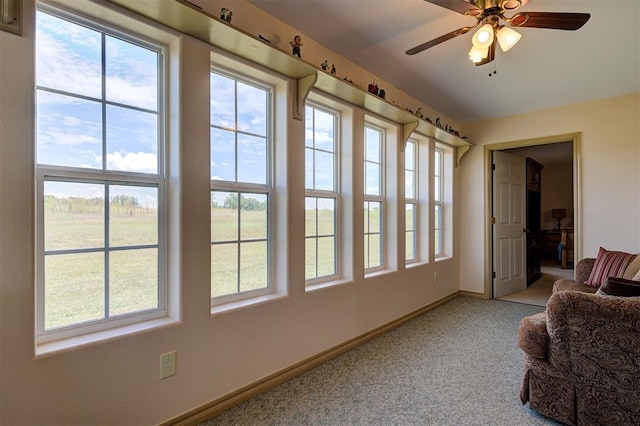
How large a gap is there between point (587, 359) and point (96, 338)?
246 centimetres

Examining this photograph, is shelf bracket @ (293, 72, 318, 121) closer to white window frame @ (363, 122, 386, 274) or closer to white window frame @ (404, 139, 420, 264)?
white window frame @ (363, 122, 386, 274)

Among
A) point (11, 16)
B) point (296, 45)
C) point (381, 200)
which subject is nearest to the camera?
point (11, 16)

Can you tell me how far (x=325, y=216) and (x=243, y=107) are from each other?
113 cm

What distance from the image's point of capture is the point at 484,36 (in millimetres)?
1873

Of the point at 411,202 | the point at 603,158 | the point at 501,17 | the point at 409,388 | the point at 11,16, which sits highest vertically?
the point at 501,17

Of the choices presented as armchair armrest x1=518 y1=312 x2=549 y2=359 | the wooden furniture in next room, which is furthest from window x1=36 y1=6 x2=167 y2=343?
the wooden furniture in next room

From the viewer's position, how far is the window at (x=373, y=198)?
3.29m

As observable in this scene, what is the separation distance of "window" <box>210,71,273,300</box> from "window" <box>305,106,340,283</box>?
0.42 meters

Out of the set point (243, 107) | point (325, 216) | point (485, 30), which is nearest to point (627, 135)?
point (485, 30)

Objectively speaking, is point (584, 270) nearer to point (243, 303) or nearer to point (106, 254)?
point (243, 303)

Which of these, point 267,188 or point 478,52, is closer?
point 478,52

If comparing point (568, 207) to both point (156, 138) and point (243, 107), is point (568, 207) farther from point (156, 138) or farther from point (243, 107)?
point (156, 138)

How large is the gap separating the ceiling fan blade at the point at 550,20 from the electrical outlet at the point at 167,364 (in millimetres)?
2638

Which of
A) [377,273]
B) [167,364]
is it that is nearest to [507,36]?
[377,273]
